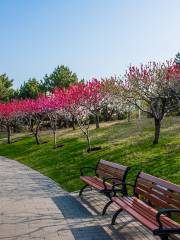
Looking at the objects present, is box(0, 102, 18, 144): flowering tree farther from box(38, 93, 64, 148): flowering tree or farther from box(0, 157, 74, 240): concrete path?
box(0, 157, 74, 240): concrete path

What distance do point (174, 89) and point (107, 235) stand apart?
46.8 ft

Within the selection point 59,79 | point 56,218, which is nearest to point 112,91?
point 56,218

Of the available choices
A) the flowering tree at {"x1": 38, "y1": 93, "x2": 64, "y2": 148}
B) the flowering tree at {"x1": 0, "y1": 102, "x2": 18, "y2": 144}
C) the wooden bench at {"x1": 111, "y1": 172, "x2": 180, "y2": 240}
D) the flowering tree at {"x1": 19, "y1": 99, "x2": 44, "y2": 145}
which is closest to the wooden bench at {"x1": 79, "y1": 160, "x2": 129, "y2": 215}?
the wooden bench at {"x1": 111, "y1": 172, "x2": 180, "y2": 240}

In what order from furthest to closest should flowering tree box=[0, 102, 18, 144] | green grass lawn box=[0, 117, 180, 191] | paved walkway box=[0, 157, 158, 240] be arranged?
flowering tree box=[0, 102, 18, 144] → green grass lawn box=[0, 117, 180, 191] → paved walkway box=[0, 157, 158, 240]

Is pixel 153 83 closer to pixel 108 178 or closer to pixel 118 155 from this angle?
pixel 118 155

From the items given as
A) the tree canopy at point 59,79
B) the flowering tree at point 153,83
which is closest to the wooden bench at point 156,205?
the flowering tree at point 153,83

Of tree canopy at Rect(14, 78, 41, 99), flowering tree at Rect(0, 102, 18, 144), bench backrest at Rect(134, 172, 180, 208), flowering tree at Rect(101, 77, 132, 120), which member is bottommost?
bench backrest at Rect(134, 172, 180, 208)

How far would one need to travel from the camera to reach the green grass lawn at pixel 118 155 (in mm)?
14067

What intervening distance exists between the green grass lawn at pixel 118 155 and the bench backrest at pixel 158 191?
130 inches

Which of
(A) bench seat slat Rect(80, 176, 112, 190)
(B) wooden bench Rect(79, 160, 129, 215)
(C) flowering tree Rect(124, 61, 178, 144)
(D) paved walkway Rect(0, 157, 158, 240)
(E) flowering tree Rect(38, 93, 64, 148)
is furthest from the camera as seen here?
(E) flowering tree Rect(38, 93, 64, 148)

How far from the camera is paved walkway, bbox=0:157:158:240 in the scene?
25.5ft

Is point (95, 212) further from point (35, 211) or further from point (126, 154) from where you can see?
point (126, 154)

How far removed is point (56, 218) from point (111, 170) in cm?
234

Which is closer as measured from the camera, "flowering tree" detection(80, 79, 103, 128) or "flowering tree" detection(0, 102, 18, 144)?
"flowering tree" detection(80, 79, 103, 128)
